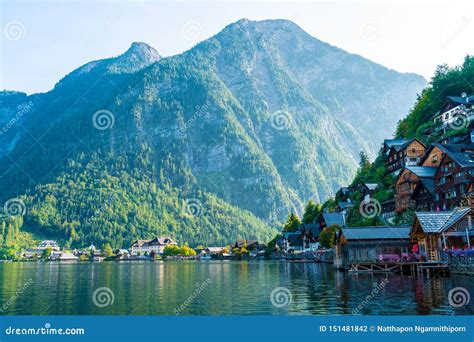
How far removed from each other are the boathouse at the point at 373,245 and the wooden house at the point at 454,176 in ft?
22.6

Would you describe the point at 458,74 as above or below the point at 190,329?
above

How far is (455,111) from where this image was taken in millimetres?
89125

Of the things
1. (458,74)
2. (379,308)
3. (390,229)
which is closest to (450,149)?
(390,229)

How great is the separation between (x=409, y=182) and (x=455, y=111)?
2124 cm

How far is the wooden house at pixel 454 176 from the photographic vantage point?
62244mm

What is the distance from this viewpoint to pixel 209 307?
98.8 feet

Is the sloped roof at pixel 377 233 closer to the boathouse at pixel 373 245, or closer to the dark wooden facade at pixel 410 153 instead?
the boathouse at pixel 373 245

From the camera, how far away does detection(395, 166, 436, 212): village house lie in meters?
76.3

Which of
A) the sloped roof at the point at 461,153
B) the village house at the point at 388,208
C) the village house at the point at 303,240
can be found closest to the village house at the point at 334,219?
the village house at the point at 388,208

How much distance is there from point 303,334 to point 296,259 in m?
108

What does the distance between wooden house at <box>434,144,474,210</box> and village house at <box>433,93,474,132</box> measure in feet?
54.6

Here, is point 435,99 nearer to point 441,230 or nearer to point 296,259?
point 296,259

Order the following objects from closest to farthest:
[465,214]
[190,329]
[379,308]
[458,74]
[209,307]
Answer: [190,329] < [379,308] < [209,307] < [465,214] < [458,74]

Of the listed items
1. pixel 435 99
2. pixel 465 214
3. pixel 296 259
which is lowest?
pixel 296 259
